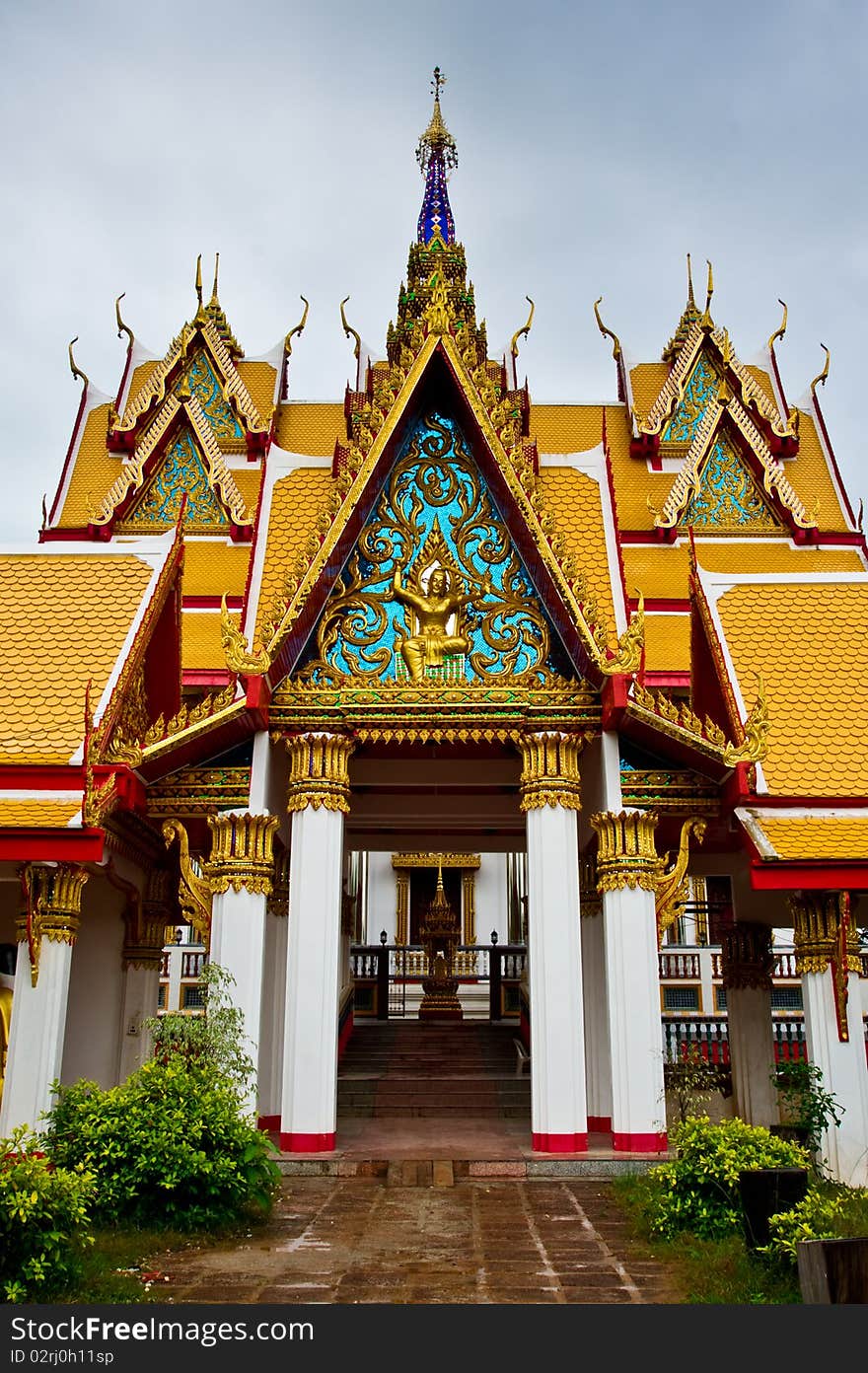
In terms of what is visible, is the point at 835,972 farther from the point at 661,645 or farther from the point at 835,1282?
the point at 661,645

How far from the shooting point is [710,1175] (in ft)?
22.1

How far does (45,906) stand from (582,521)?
6162mm

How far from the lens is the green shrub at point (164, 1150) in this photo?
695 centimetres

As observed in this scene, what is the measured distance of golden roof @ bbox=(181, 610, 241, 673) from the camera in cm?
1509

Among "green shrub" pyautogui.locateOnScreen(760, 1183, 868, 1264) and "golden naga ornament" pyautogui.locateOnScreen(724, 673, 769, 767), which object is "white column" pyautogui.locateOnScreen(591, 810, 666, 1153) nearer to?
"golden naga ornament" pyautogui.locateOnScreen(724, 673, 769, 767)

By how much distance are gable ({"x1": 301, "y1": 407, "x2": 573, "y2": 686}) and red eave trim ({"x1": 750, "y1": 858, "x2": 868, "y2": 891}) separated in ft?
8.22

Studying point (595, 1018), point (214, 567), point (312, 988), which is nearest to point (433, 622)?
point (312, 988)

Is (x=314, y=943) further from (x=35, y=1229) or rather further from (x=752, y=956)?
(x=752, y=956)

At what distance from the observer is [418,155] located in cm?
2008

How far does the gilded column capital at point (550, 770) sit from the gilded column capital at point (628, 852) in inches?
A: 15.7

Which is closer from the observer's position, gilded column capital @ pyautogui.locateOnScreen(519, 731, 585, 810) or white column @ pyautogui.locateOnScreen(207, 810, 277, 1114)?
white column @ pyautogui.locateOnScreen(207, 810, 277, 1114)

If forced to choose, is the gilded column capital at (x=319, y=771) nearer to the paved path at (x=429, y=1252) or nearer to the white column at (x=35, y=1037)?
the white column at (x=35, y=1037)

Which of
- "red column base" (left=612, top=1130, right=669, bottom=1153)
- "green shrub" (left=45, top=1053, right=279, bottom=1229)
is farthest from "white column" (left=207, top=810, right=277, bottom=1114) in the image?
"red column base" (left=612, top=1130, right=669, bottom=1153)

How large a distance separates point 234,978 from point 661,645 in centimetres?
831
